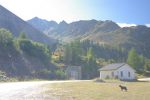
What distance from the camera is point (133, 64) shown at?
400 feet

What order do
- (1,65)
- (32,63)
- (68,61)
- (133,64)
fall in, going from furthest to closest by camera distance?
(68,61) → (133,64) → (32,63) → (1,65)

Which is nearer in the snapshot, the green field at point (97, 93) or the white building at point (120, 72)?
the green field at point (97, 93)

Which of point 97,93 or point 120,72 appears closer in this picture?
point 97,93

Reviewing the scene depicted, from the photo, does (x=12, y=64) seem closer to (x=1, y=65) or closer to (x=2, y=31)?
(x=1, y=65)

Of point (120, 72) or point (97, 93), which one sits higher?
point (120, 72)

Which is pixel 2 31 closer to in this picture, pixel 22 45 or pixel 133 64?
pixel 22 45

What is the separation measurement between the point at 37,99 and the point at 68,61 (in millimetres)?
109910

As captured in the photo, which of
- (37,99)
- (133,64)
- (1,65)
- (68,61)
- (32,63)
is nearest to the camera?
(37,99)

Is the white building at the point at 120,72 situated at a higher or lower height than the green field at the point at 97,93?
higher

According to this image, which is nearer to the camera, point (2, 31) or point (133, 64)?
point (2, 31)

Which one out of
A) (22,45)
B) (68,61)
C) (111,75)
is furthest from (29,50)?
(68,61)

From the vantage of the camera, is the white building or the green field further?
the white building

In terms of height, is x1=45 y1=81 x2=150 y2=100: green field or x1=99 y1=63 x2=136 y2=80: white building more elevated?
x1=99 y1=63 x2=136 y2=80: white building

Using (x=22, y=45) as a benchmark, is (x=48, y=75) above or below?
below
